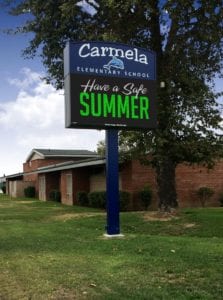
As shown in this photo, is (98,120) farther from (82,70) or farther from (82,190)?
(82,190)

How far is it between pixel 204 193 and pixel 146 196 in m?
4.05

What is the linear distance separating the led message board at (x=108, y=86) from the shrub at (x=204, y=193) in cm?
1552

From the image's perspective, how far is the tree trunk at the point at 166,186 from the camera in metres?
19.5

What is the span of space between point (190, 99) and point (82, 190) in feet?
54.2

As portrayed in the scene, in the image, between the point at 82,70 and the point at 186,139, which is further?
the point at 186,139

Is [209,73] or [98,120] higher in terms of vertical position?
[209,73]

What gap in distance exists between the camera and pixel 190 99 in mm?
19188

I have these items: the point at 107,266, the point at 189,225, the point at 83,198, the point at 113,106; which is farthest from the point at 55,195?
the point at 107,266

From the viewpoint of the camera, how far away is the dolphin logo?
14275mm

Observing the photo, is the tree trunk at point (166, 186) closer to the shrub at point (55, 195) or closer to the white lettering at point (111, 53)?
the white lettering at point (111, 53)

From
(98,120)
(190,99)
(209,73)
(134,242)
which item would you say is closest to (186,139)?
(190,99)

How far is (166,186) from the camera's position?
1972 centimetres

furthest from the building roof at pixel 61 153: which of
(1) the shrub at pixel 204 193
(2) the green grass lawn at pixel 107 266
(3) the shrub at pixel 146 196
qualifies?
(2) the green grass lawn at pixel 107 266

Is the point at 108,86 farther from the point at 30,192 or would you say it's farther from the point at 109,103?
the point at 30,192
